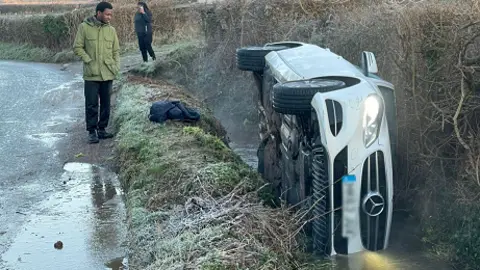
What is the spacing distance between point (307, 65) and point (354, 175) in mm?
1565

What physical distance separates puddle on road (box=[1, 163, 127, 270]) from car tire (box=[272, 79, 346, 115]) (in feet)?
6.11

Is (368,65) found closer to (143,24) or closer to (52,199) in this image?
(52,199)

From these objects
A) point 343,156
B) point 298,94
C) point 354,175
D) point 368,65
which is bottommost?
point 354,175

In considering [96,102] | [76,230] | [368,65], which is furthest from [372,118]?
[96,102]

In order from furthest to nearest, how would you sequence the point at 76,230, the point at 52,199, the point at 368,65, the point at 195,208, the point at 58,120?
the point at 58,120
the point at 52,199
the point at 76,230
the point at 368,65
the point at 195,208

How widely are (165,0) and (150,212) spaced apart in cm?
1930

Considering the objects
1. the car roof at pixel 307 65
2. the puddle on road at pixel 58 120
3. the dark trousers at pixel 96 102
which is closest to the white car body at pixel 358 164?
the car roof at pixel 307 65

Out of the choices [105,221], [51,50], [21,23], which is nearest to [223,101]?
[105,221]

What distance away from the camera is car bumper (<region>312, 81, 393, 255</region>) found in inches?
207

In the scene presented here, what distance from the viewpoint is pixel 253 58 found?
318 inches

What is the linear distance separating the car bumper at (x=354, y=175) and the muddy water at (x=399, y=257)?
3.1 inches

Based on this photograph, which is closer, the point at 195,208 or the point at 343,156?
the point at 343,156

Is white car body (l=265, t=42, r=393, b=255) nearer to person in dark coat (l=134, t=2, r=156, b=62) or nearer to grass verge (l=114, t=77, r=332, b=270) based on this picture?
grass verge (l=114, t=77, r=332, b=270)

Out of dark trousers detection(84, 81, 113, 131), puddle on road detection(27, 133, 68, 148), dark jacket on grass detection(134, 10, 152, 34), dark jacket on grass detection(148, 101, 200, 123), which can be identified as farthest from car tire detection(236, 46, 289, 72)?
dark jacket on grass detection(134, 10, 152, 34)
